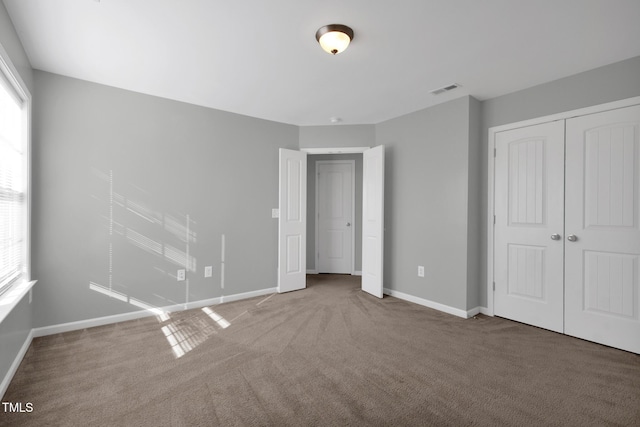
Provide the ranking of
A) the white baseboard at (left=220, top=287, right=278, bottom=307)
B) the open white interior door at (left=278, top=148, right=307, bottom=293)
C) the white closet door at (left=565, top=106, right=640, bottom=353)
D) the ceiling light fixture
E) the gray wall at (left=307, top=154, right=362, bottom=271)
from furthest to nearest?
the gray wall at (left=307, top=154, right=362, bottom=271), the open white interior door at (left=278, top=148, right=307, bottom=293), the white baseboard at (left=220, top=287, right=278, bottom=307), the white closet door at (left=565, top=106, right=640, bottom=353), the ceiling light fixture

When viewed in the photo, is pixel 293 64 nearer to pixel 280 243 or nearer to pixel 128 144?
pixel 128 144

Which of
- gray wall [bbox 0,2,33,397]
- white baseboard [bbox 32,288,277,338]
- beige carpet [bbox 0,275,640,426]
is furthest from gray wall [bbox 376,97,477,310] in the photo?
gray wall [bbox 0,2,33,397]

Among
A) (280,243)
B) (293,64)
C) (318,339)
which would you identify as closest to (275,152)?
(280,243)

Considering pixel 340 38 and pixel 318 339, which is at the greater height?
pixel 340 38

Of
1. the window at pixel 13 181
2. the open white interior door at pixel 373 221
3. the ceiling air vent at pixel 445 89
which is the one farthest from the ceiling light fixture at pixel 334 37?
the window at pixel 13 181

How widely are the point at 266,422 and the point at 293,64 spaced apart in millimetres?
2677

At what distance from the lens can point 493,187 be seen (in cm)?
347

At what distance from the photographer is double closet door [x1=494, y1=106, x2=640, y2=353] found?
260 cm

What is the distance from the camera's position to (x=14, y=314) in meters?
2.18

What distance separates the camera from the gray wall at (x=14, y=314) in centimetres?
196

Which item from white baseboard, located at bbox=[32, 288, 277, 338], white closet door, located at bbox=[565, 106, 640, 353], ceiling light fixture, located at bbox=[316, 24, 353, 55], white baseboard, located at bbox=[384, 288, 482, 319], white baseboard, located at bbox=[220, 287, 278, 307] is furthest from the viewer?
white baseboard, located at bbox=[220, 287, 278, 307]

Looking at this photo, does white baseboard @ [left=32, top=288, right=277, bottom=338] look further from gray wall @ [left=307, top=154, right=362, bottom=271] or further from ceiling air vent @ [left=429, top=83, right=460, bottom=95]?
ceiling air vent @ [left=429, top=83, right=460, bottom=95]

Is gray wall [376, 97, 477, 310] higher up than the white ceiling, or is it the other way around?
the white ceiling

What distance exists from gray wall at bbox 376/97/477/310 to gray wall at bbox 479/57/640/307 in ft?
0.96
